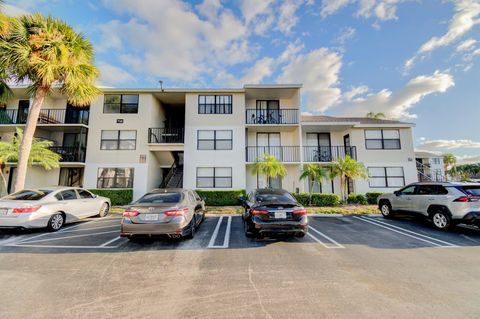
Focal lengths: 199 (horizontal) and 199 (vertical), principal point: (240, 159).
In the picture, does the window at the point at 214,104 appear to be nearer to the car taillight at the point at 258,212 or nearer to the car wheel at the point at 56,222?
the car wheel at the point at 56,222

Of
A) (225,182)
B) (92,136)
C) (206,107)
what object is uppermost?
(206,107)

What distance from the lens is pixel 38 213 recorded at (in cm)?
686

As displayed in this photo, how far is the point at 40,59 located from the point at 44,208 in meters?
6.88

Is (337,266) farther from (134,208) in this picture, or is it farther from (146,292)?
(134,208)

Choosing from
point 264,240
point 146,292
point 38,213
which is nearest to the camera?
point 146,292

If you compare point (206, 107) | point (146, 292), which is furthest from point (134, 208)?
point (206, 107)

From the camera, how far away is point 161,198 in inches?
245

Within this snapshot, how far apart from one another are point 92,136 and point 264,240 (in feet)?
49.9

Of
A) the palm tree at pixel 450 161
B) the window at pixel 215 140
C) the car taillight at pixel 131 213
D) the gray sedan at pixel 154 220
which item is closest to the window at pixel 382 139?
the window at pixel 215 140

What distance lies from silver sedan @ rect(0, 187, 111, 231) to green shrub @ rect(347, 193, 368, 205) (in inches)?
612

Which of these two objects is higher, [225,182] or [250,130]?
[250,130]

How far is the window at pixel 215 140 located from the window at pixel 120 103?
5.51 metres

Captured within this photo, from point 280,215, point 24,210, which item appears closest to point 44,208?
point 24,210

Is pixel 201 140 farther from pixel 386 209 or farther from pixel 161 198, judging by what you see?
pixel 386 209
